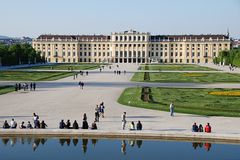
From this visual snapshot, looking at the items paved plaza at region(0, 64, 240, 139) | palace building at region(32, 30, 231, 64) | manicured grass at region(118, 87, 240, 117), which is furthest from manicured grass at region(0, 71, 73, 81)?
palace building at region(32, 30, 231, 64)

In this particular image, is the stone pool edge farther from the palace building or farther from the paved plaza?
the palace building

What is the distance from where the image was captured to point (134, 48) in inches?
5940

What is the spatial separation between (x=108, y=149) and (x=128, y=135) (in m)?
2.07

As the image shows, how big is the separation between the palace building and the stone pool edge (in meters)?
Result: 130

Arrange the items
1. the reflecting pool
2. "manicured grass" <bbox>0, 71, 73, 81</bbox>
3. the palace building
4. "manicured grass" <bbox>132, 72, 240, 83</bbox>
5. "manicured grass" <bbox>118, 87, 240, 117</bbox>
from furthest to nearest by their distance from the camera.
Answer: the palace building, "manicured grass" <bbox>0, 71, 73, 81</bbox>, "manicured grass" <bbox>132, 72, 240, 83</bbox>, "manicured grass" <bbox>118, 87, 240, 117</bbox>, the reflecting pool

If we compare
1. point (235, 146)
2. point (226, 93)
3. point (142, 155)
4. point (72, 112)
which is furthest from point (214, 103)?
point (142, 155)

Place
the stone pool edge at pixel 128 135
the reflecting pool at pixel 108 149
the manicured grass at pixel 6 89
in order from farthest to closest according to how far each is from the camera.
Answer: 1. the manicured grass at pixel 6 89
2. the stone pool edge at pixel 128 135
3. the reflecting pool at pixel 108 149

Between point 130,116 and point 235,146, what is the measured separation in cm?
824

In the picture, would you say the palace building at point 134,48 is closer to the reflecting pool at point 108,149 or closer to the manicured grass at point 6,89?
the manicured grass at point 6,89

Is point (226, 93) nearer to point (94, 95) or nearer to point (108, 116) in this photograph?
point (94, 95)

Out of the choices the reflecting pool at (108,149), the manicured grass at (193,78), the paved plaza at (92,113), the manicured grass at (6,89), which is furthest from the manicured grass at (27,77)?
the reflecting pool at (108,149)

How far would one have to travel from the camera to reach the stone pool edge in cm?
1948

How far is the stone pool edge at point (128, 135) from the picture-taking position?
1948cm

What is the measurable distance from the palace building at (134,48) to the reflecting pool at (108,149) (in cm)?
13133
